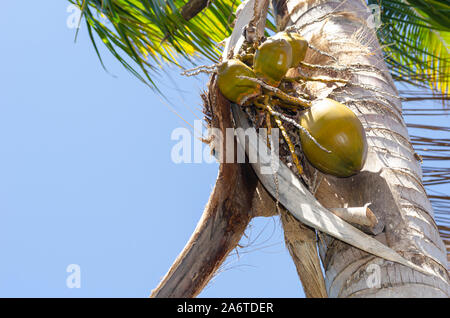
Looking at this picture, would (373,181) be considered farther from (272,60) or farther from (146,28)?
(146,28)

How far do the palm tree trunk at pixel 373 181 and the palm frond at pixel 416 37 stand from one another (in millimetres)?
255

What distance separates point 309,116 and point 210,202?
0.40 m

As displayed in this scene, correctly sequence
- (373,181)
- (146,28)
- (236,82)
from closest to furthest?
1. (373,181)
2. (236,82)
3. (146,28)

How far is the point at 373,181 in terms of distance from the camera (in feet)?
4.29

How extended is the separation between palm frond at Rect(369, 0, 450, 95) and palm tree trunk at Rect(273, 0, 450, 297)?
0.84 feet

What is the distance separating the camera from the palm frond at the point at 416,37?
2254 millimetres

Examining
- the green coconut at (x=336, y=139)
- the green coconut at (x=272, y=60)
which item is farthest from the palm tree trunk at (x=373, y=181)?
the green coconut at (x=272, y=60)

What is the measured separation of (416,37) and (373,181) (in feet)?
8.90

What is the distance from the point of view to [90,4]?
2309 mm

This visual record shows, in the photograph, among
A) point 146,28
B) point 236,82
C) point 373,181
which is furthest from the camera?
point 146,28

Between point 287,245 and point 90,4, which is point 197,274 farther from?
point 90,4

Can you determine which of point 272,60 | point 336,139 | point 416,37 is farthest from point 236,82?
point 416,37

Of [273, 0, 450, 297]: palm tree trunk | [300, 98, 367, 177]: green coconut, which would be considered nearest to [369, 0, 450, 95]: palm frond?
[273, 0, 450, 297]: palm tree trunk

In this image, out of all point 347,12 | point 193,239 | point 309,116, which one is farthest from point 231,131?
point 347,12
